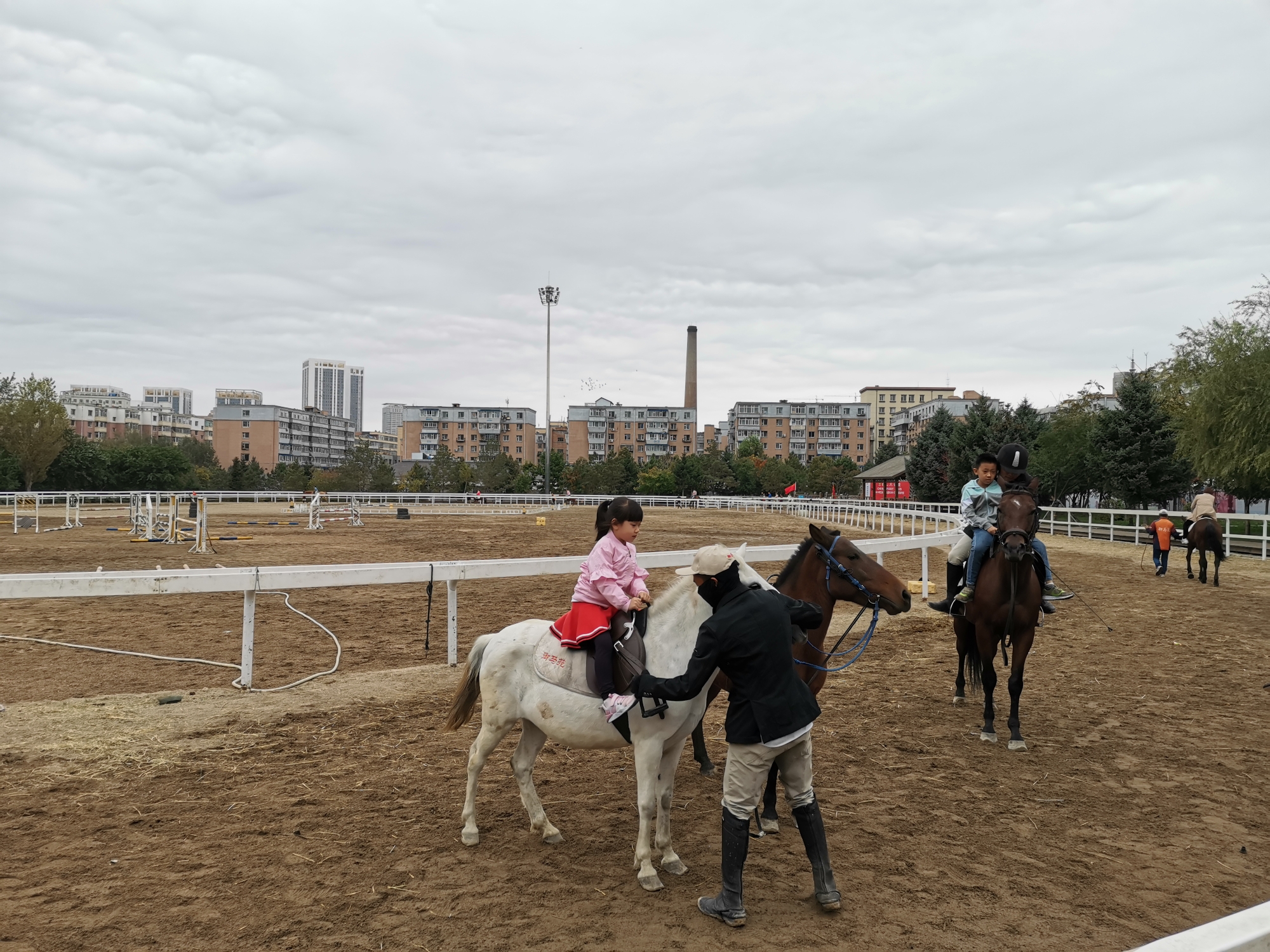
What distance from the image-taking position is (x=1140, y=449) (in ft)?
132

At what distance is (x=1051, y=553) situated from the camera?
81.1 feet

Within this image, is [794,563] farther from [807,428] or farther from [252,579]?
[807,428]

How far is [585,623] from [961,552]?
5.13 metres

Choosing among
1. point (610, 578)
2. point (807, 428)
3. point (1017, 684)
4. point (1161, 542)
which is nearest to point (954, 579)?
point (1017, 684)

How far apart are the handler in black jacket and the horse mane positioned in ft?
5.73

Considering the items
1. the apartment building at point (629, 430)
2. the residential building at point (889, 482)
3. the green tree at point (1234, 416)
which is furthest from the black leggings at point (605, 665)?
the apartment building at point (629, 430)

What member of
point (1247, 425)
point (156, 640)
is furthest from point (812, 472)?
point (156, 640)

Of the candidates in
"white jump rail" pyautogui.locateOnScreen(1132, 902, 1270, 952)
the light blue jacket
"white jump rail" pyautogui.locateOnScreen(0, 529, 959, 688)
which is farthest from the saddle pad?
the light blue jacket

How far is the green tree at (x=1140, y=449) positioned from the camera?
1574 inches

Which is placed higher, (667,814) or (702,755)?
(667,814)

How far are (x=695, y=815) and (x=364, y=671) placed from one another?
466 cm

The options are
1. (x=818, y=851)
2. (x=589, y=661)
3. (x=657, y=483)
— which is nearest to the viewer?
(x=818, y=851)

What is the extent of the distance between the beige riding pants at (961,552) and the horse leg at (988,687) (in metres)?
1.11

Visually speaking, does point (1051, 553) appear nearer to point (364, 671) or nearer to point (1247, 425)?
point (1247, 425)
